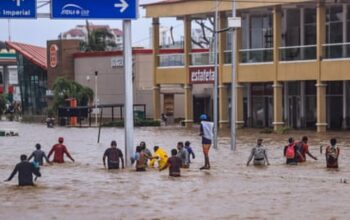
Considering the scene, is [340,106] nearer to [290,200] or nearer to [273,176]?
[273,176]

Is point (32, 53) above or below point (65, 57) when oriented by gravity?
above

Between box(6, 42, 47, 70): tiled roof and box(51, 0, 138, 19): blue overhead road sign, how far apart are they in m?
62.1

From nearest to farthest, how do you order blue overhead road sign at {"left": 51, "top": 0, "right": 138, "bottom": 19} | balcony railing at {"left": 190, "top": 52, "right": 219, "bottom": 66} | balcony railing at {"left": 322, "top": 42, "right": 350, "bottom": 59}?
blue overhead road sign at {"left": 51, "top": 0, "right": 138, "bottom": 19}
balcony railing at {"left": 322, "top": 42, "right": 350, "bottom": 59}
balcony railing at {"left": 190, "top": 52, "right": 219, "bottom": 66}

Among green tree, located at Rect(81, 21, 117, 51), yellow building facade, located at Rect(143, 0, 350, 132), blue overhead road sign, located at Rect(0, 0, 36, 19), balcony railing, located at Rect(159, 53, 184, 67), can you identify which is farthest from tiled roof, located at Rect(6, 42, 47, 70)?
blue overhead road sign, located at Rect(0, 0, 36, 19)

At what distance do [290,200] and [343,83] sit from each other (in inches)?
1460

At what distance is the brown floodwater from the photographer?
1859 centimetres

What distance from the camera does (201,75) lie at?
61938 millimetres

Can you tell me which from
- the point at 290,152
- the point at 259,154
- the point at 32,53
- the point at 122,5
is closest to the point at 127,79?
the point at 122,5

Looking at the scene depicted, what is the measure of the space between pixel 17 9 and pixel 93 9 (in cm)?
268

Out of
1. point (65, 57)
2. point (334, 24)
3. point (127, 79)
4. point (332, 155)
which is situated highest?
point (334, 24)

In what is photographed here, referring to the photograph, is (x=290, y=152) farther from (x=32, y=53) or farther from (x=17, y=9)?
(x=32, y=53)

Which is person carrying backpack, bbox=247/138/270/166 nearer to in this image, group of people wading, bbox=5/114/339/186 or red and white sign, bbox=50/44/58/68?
group of people wading, bbox=5/114/339/186

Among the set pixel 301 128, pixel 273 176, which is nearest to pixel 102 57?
pixel 301 128

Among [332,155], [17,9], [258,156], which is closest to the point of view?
[332,155]
